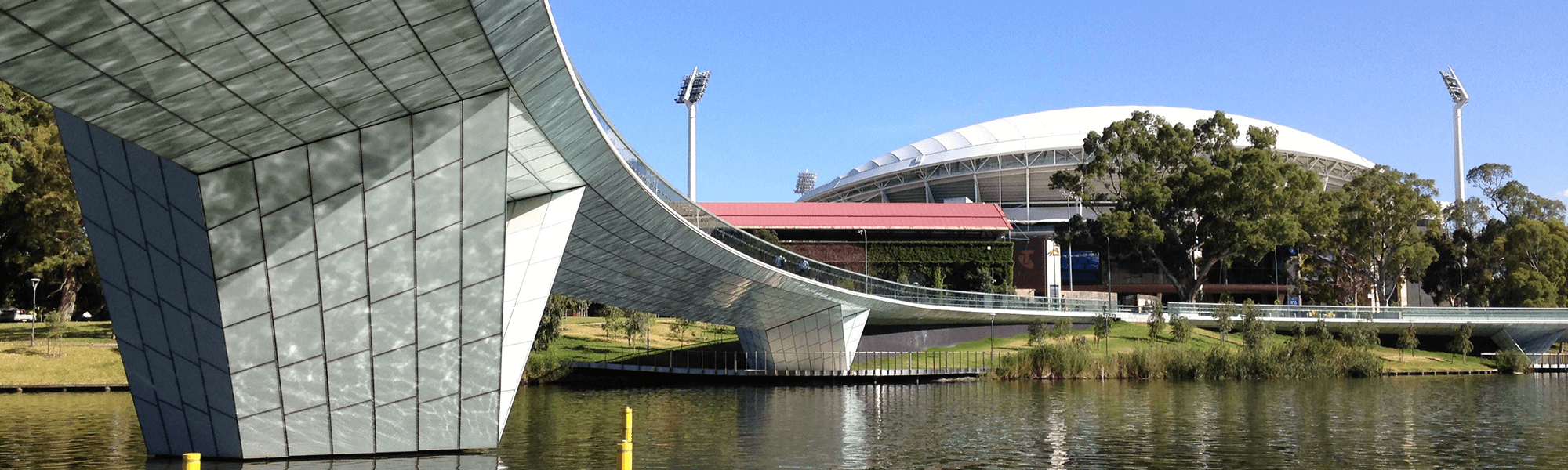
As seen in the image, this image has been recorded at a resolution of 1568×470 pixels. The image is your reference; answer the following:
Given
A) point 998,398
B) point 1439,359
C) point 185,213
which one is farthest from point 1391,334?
point 185,213

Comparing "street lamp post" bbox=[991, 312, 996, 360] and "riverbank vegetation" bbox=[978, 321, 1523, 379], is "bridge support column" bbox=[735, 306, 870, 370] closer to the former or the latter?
"riverbank vegetation" bbox=[978, 321, 1523, 379]

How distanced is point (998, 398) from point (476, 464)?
840 inches

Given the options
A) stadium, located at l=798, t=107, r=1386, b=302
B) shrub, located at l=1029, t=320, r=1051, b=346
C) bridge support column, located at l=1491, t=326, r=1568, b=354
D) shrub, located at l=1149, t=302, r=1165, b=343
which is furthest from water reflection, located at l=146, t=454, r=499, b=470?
stadium, located at l=798, t=107, r=1386, b=302

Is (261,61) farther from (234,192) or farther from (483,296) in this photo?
(483,296)

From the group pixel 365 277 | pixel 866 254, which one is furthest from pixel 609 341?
pixel 365 277

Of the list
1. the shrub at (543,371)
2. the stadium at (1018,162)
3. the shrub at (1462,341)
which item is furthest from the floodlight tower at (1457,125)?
the shrub at (543,371)

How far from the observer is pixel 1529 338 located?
65938 millimetres

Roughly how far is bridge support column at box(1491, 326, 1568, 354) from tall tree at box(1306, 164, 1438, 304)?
648 cm

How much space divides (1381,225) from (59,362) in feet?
225

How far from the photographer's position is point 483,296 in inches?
712

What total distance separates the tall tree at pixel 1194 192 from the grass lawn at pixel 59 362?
49208 mm

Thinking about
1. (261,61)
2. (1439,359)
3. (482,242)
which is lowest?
(1439,359)

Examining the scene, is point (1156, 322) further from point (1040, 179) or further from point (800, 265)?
point (1040, 179)

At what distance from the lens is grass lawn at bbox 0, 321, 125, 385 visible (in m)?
41.6
